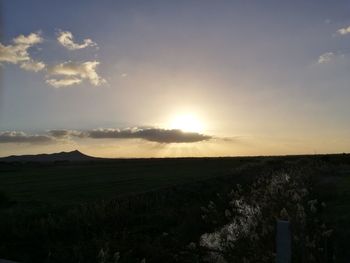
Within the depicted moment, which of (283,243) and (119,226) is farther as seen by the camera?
(119,226)

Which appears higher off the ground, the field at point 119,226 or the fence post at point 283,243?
the fence post at point 283,243

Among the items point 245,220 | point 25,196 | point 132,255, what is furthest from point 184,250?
point 25,196

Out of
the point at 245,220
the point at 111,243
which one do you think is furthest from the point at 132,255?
the point at 245,220

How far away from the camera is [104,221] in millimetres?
20766

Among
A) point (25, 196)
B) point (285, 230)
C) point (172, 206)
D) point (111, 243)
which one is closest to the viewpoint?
point (285, 230)

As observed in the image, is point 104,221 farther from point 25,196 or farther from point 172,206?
point 25,196

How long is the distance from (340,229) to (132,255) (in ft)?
20.2

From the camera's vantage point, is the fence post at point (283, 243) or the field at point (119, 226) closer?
the fence post at point (283, 243)

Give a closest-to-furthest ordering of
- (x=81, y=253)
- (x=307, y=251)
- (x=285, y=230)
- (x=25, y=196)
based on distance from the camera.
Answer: (x=285, y=230) < (x=307, y=251) < (x=81, y=253) < (x=25, y=196)

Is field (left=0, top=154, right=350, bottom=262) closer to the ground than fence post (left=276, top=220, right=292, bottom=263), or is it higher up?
closer to the ground

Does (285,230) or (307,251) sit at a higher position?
(285,230)

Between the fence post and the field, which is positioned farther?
the field

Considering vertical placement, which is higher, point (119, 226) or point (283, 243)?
point (283, 243)

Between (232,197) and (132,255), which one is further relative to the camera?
(232,197)
